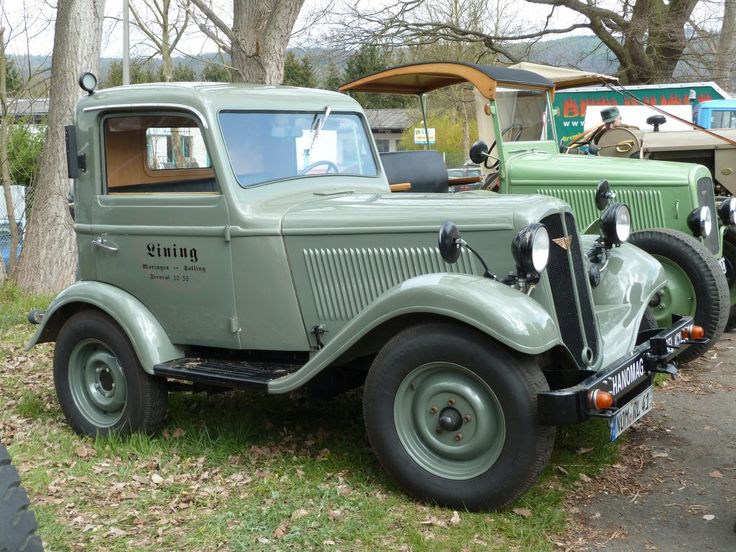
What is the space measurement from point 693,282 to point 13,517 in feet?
16.5

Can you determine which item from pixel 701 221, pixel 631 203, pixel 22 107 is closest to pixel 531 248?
pixel 701 221

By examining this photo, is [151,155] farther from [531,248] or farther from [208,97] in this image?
[531,248]

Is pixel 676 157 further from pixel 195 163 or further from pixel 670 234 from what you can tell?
pixel 195 163

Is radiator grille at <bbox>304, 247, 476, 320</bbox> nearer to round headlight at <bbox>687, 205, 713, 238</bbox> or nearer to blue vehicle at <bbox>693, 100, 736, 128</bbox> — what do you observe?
round headlight at <bbox>687, 205, 713, 238</bbox>

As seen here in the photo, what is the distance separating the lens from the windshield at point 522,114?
25.0ft

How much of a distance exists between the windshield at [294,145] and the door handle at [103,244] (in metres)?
0.93

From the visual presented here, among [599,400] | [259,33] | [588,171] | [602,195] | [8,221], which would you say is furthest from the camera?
[8,221]

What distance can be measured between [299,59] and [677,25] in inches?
1102

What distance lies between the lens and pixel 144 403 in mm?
4844

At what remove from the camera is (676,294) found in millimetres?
6301

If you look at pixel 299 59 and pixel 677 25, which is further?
pixel 299 59

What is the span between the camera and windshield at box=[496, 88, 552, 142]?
7629 mm

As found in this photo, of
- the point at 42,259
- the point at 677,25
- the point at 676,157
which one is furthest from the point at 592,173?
the point at 677,25

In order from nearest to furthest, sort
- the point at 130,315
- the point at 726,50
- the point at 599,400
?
the point at 599,400 → the point at 130,315 → the point at 726,50
